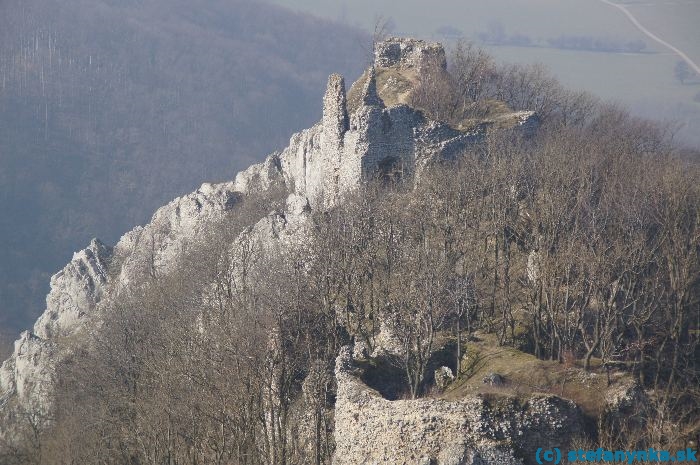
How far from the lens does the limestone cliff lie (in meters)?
43.3

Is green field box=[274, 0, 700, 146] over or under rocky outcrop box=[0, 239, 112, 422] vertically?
over

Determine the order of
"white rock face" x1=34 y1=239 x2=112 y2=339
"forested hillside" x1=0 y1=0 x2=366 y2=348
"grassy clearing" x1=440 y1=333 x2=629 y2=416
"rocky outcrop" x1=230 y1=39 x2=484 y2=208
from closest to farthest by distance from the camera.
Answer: "grassy clearing" x1=440 y1=333 x2=629 y2=416
"rocky outcrop" x1=230 y1=39 x2=484 y2=208
"white rock face" x1=34 y1=239 x2=112 y2=339
"forested hillside" x1=0 y1=0 x2=366 y2=348

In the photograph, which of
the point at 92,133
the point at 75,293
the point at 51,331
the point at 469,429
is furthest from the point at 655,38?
the point at 92,133

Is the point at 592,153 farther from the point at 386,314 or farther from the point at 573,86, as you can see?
the point at 573,86

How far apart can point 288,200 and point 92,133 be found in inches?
5202

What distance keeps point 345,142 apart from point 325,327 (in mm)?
13953

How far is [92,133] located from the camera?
173m

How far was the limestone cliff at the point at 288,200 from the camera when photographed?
4334cm

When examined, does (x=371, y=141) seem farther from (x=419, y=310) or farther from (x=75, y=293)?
(x=75, y=293)

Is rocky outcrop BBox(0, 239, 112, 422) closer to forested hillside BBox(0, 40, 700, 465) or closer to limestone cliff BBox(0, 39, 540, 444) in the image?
limestone cliff BBox(0, 39, 540, 444)

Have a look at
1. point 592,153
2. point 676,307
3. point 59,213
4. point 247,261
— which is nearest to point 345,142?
point 247,261

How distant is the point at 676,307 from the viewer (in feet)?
91.8

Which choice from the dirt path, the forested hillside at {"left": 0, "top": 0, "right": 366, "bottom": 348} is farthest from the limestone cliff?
the forested hillside at {"left": 0, "top": 0, "right": 366, "bottom": 348}

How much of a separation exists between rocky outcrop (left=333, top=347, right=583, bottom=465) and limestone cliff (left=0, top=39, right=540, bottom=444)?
0.10 m
